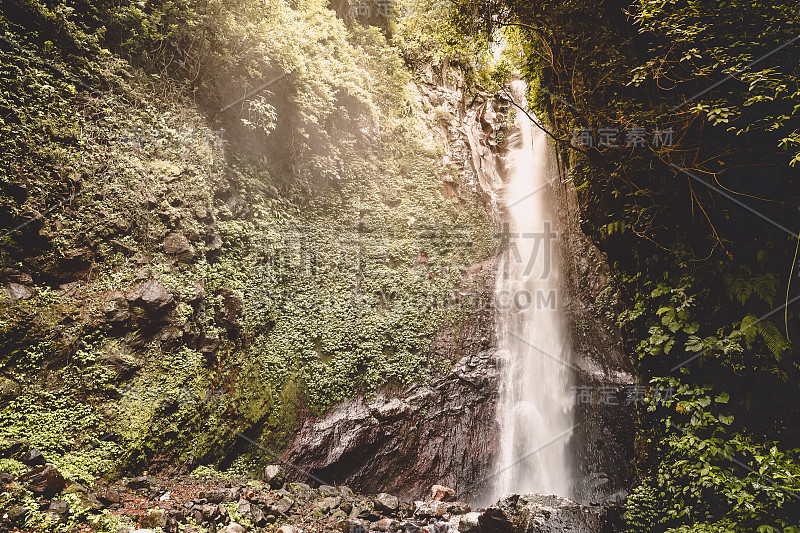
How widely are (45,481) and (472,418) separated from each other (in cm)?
727

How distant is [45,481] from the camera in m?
4.04

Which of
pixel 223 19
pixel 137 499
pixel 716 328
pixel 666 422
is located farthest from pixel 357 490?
pixel 223 19

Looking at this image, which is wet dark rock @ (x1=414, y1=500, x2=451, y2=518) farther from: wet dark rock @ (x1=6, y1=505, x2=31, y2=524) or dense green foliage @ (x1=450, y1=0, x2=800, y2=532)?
wet dark rock @ (x1=6, y1=505, x2=31, y2=524)

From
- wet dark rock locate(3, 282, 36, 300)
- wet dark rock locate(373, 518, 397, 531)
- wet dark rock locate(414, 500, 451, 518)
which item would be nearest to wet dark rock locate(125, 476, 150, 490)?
wet dark rock locate(3, 282, 36, 300)

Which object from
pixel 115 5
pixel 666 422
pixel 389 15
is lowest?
pixel 666 422

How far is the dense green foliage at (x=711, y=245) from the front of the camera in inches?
136

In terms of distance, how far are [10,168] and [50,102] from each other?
1322 millimetres

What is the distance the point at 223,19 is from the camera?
7.75 m

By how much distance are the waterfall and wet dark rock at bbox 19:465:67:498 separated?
7443 mm

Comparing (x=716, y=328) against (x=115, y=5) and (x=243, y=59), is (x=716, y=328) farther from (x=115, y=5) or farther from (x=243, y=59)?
(x=115, y=5)

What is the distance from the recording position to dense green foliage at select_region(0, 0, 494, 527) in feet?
17.2

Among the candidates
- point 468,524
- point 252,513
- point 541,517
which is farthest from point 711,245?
point 252,513

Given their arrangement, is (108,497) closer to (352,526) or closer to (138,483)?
(138,483)

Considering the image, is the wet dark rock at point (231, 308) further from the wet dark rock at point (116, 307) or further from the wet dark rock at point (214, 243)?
the wet dark rock at point (116, 307)
